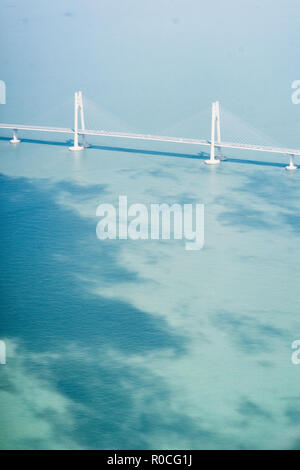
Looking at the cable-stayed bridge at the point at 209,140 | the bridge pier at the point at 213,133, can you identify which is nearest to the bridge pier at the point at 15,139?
the cable-stayed bridge at the point at 209,140

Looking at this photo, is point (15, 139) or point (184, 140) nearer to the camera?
point (184, 140)

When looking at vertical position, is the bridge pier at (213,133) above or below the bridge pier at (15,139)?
below

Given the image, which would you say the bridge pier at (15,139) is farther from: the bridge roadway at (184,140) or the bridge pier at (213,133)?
the bridge pier at (213,133)

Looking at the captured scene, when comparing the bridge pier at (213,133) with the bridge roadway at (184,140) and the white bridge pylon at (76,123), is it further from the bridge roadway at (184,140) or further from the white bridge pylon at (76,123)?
the white bridge pylon at (76,123)

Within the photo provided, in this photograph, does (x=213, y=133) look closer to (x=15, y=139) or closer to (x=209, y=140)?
(x=209, y=140)

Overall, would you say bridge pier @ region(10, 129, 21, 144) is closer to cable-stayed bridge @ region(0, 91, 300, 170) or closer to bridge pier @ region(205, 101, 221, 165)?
cable-stayed bridge @ region(0, 91, 300, 170)

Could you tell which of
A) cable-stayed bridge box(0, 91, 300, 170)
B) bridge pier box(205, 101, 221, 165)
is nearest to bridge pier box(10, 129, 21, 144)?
cable-stayed bridge box(0, 91, 300, 170)

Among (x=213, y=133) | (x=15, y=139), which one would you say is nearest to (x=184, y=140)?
(x=213, y=133)

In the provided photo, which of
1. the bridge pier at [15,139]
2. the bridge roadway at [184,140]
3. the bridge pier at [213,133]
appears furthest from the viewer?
the bridge pier at [15,139]

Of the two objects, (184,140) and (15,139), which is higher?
(15,139)

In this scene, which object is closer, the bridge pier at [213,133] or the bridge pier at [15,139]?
the bridge pier at [213,133]

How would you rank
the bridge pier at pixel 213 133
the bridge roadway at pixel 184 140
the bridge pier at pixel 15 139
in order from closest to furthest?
the bridge roadway at pixel 184 140
the bridge pier at pixel 213 133
the bridge pier at pixel 15 139

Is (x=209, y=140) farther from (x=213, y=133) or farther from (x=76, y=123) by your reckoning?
(x=76, y=123)

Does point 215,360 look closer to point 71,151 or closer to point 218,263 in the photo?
point 218,263
